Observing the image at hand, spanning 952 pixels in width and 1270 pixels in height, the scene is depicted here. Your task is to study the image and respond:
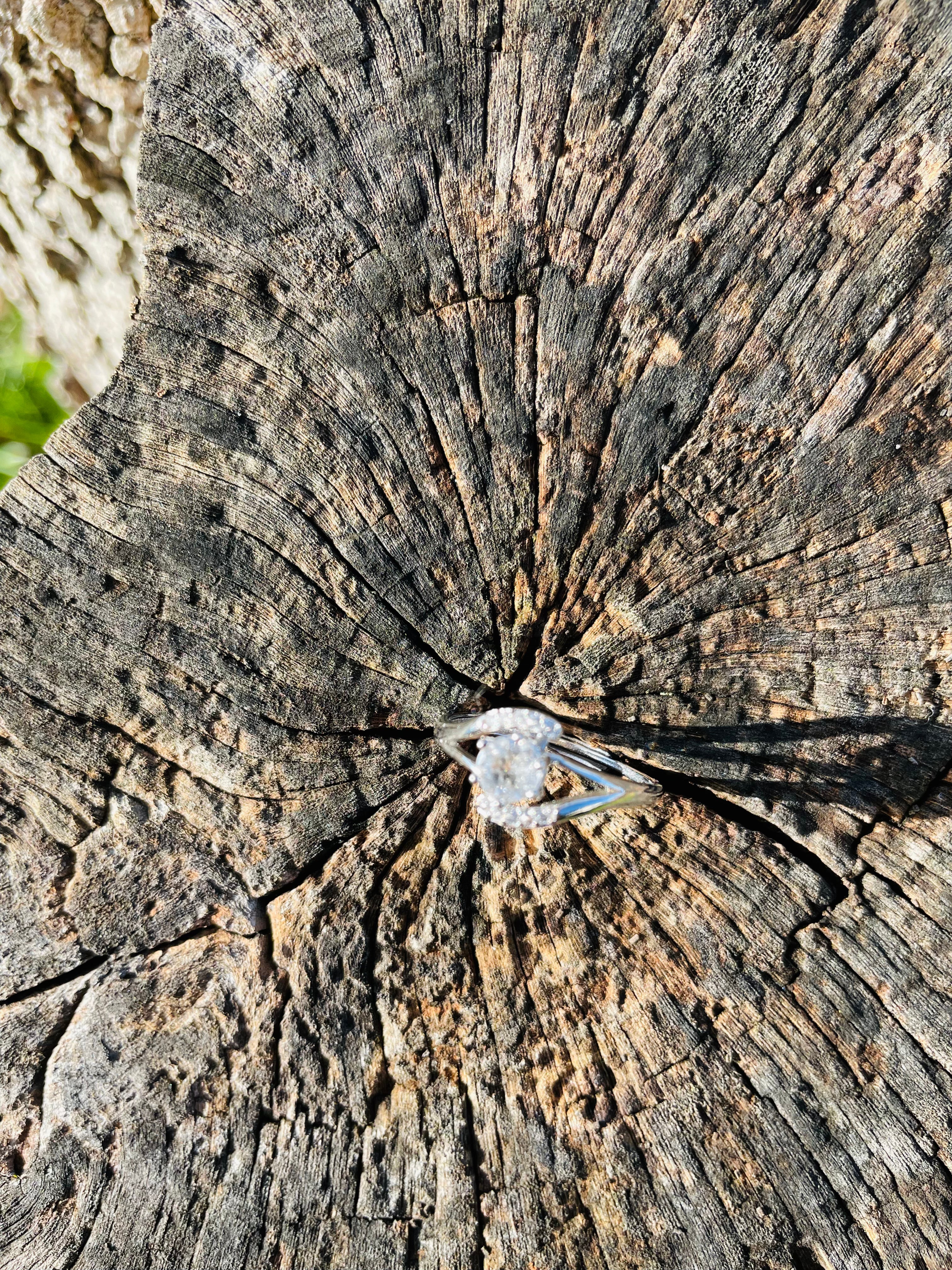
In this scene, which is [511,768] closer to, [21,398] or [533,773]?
[533,773]

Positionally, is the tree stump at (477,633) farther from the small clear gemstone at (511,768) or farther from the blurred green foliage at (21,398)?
the blurred green foliage at (21,398)

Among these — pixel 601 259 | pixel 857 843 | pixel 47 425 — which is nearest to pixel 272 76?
pixel 601 259

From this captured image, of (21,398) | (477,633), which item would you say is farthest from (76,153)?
(477,633)

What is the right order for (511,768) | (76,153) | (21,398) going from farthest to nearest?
(21,398) < (76,153) < (511,768)

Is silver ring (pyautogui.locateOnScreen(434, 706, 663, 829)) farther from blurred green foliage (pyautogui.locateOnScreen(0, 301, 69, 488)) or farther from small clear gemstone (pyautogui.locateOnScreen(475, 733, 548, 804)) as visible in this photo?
blurred green foliage (pyautogui.locateOnScreen(0, 301, 69, 488))

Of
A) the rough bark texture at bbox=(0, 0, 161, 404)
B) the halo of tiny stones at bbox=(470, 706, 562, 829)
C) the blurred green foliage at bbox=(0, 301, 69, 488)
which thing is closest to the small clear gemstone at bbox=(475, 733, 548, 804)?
the halo of tiny stones at bbox=(470, 706, 562, 829)

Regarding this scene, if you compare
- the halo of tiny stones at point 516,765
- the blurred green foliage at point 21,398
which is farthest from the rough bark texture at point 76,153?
the halo of tiny stones at point 516,765

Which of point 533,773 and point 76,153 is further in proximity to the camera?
point 76,153
